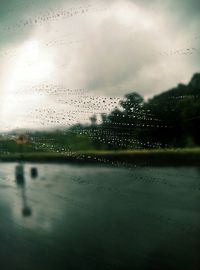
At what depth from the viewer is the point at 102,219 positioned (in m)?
16.8

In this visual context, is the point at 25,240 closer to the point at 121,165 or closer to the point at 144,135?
the point at 144,135

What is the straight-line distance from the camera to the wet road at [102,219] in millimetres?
10830

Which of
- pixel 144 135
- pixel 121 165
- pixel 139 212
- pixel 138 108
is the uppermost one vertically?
pixel 138 108

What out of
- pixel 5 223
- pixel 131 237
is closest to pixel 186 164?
pixel 131 237

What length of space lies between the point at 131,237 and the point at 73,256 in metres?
2.98

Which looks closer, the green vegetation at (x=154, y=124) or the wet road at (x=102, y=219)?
the wet road at (x=102, y=219)

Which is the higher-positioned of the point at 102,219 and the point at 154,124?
the point at 154,124

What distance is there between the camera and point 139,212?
702 inches

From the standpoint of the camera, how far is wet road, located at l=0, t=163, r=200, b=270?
35.5ft

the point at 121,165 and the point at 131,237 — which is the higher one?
the point at 121,165

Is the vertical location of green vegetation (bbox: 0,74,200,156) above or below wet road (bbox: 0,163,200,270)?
above

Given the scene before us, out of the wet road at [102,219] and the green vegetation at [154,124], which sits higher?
the green vegetation at [154,124]

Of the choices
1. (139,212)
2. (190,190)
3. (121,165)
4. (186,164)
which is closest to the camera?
(139,212)

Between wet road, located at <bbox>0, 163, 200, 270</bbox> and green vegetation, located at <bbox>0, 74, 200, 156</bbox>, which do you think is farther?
green vegetation, located at <bbox>0, 74, 200, 156</bbox>
